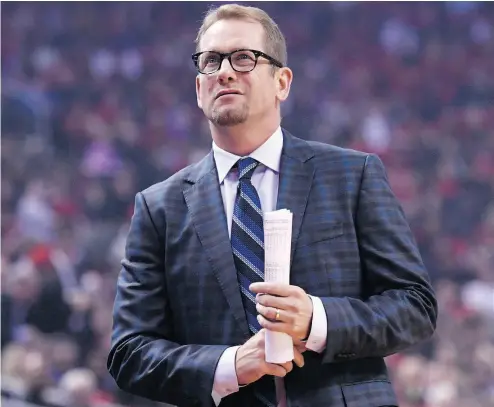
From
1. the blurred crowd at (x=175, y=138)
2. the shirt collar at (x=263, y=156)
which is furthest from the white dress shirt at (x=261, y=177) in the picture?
the blurred crowd at (x=175, y=138)

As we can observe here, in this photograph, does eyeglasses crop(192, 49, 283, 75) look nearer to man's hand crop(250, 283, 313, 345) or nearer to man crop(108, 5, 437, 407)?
man crop(108, 5, 437, 407)

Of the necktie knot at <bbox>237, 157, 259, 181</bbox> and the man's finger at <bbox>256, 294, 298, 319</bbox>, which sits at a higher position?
the necktie knot at <bbox>237, 157, 259, 181</bbox>

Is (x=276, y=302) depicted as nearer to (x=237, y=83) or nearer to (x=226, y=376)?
(x=226, y=376)

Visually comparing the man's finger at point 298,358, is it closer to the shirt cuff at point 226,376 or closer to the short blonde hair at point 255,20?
the shirt cuff at point 226,376

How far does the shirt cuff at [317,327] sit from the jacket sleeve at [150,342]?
0.19 meters

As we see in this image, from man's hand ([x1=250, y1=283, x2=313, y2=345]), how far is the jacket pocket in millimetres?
193

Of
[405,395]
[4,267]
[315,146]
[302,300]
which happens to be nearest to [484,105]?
[405,395]

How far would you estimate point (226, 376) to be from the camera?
156cm

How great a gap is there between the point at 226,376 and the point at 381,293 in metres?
0.34

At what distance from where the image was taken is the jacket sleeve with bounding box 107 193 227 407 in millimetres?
1597

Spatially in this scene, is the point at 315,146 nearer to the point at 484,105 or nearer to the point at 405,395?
the point at 405,395

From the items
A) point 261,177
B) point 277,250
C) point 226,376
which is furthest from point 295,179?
point 226,376

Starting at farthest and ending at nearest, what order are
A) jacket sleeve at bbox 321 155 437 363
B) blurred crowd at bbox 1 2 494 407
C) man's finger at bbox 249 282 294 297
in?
blurred crowd at bbox 1 2 494 407, jacket sleeve at bbox 321 155 437 363, man's finger at bbox 249 282 294 297

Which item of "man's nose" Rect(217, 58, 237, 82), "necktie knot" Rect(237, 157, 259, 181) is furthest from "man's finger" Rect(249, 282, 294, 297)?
"man's nose" Rect(217, 58, 237, 82)
